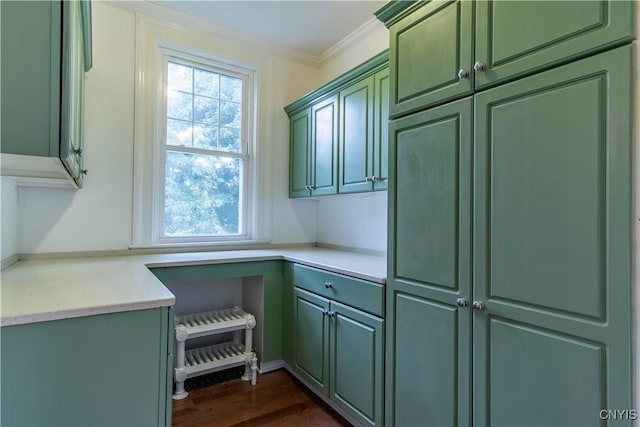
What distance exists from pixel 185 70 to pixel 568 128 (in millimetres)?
2661

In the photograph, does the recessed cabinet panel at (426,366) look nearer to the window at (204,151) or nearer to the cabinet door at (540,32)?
the cabinet door at (540,32)

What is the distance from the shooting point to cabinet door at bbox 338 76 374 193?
217 centimetres

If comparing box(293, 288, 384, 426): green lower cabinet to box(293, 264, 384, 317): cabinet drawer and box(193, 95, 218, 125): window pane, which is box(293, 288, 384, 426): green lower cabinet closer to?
box(293, 264, 384, 317): cabinet drawer

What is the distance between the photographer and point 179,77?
8.90 ft

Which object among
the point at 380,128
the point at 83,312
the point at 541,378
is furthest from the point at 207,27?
the point at 541,378

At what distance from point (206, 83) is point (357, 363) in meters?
2.43

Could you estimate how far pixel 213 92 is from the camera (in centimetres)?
286

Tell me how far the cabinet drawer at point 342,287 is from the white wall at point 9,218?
1604mm

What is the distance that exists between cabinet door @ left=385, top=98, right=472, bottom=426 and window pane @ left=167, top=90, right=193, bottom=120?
1873 millimetres

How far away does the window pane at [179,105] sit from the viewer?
2.68 meters

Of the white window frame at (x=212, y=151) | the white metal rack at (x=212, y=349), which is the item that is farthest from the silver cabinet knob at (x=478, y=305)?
the white window frame at (x=212, y=151)

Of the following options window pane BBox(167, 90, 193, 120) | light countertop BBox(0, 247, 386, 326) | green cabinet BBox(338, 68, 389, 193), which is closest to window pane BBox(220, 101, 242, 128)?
window pane BBox(167, 90, 193, 120)

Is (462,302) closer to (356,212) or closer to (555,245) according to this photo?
(555,245)

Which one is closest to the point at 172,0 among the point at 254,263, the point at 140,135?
the point at 140,135
